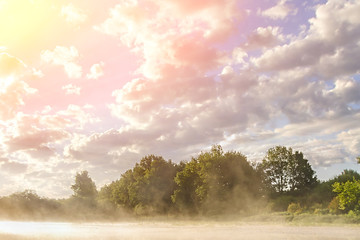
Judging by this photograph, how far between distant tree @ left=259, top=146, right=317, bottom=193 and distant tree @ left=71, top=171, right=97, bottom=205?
71.7 meters

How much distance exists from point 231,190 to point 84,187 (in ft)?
268

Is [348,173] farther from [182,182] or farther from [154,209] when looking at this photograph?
[154,209]

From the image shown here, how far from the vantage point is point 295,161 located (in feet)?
244

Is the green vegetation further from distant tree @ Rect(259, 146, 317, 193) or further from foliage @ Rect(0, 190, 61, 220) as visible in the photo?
foliage @ Rect(0, 190, 61, 220)

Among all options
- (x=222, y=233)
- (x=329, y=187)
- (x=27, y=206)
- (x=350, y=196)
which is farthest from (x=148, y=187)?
(x=27, y=206)

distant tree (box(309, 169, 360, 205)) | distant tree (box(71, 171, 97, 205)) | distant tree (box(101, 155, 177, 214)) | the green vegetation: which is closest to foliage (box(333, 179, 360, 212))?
the green vegetation

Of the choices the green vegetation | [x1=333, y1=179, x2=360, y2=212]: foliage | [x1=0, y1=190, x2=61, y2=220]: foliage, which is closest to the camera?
[x1=333, y1=179, x2=360, y2=212]: foliage

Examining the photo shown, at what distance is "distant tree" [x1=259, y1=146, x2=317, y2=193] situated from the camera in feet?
235

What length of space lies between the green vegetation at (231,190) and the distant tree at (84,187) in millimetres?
20726

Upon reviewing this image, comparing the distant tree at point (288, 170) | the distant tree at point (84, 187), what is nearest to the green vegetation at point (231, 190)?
the distant tree at point (288, 170)

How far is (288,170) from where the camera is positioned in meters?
73.5

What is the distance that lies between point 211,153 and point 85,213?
63.6 meters

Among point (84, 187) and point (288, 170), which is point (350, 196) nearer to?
point (288, 170)

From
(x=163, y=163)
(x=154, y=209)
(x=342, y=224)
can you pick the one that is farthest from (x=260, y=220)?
(x=163, y=163)
